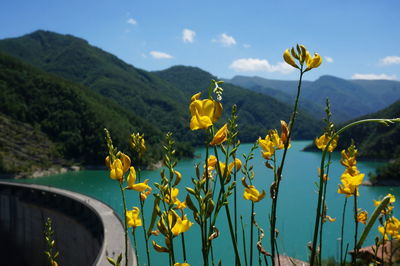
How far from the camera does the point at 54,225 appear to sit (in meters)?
13.5

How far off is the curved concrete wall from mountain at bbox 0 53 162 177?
838 inches

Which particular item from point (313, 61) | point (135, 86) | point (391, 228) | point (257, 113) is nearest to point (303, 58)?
point (313, 61)

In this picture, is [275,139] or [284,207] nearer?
[275,139]

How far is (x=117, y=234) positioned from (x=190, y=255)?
6.02 meters

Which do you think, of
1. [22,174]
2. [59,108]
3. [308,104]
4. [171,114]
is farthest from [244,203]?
[308,104]

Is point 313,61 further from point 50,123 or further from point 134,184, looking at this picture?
point 50,123

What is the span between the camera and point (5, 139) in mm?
39281

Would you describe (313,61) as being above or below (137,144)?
above

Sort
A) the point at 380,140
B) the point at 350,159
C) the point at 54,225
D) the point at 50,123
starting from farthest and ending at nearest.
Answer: the point at 50,123
the point at 380,140
the point at 54,225
the point at 350,159

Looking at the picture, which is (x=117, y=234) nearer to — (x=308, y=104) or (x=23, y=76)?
(x=23, y=76)

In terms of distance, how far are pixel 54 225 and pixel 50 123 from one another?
1513 inches

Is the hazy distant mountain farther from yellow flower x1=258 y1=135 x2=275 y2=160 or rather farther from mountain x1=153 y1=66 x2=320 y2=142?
yellow flower x1=258 y1=135 x2=275 y2=160

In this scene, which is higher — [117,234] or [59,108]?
[59,108]

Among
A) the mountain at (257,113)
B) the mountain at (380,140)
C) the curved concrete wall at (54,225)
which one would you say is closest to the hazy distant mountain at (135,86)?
the mountain at (257,113)
